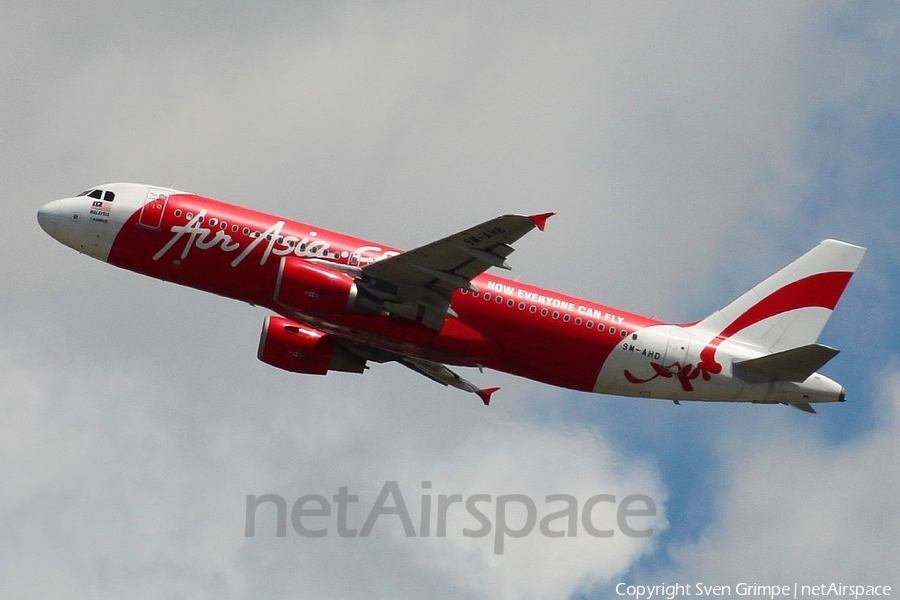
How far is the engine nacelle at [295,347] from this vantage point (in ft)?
163

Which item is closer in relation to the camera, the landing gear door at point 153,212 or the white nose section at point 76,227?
the landing gear door at point 153,212

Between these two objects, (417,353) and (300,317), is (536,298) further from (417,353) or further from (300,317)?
(300,317)

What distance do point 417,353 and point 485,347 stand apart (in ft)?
9.00

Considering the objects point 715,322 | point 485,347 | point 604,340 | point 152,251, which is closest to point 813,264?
point 715,322

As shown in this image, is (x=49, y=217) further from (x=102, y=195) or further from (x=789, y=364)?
(x=789, y=364)

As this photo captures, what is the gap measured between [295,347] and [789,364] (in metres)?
18.2

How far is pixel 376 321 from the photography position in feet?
154

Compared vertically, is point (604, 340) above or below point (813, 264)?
below

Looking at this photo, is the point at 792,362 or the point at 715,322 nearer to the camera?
the point at 792,362

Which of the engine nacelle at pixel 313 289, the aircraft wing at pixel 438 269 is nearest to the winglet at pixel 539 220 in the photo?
the aircraft wing at pixel 438 269

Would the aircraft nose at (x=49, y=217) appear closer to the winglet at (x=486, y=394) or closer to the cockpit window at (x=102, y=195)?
the cockpit window at (x=102, y=195)

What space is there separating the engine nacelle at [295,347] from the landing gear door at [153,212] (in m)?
5.61

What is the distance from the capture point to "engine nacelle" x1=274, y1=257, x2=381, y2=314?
45.6 metres

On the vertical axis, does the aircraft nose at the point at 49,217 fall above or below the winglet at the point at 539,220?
below
